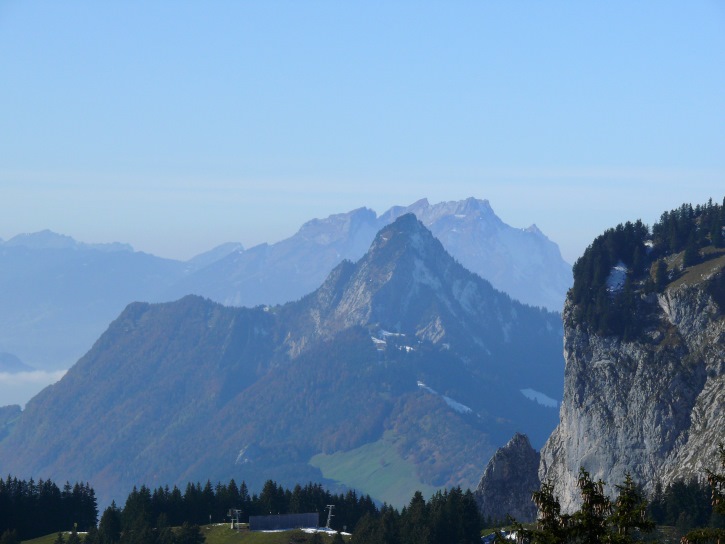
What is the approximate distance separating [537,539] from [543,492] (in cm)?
332

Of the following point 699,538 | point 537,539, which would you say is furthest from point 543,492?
point 699,538

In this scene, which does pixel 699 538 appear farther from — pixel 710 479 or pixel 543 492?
pixel 543 492

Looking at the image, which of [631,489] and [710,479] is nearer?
[710,479]

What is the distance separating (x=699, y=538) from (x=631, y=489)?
783 cm

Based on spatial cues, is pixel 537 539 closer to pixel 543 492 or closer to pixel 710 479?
pixel 543 492

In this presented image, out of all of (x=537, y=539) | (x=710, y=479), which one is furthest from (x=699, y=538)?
(x=537, y=539)

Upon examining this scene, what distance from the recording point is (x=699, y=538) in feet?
270

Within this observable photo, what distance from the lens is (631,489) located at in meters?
89.5

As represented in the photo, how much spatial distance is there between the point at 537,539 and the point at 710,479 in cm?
1099

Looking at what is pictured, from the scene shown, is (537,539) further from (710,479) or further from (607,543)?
(710,479)

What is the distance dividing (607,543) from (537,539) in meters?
4.31

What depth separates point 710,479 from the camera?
8331cm

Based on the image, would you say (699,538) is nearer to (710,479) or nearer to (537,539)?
(710,479)

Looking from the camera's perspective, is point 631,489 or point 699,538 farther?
point 631,489
